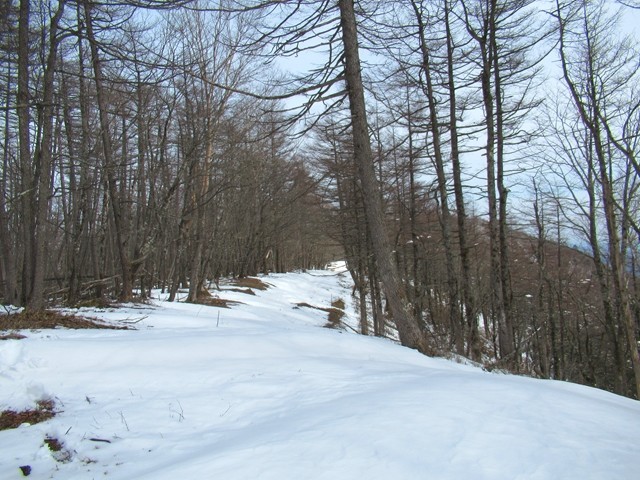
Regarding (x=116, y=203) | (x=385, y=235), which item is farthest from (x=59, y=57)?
(x=385, y=235)

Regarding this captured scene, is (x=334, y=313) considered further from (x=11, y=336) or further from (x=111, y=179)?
(x=11, y=336)

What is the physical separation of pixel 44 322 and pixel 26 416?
2823 mm

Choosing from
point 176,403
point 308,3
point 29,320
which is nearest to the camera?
point 176,403

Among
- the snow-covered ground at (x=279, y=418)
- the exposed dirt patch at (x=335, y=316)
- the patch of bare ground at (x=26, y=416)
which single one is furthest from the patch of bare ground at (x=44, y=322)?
the exposed dirt patch at (x=335, y=316)

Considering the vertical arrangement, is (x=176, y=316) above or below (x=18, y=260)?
below

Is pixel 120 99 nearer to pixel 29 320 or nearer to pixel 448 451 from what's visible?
pixel 29 320

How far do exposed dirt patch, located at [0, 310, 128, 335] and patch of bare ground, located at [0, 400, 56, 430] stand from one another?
88.3 inches

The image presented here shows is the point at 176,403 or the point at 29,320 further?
the point at 29,320

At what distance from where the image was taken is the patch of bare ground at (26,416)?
3017mm

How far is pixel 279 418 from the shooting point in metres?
3.12

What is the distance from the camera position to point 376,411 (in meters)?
3.02

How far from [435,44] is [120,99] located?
28.2 ft

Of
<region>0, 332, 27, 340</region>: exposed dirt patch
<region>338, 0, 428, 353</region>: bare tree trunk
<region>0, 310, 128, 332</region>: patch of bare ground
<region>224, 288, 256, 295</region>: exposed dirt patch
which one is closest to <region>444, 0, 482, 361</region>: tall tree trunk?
<region>338, 0, 428, 353</region>: bare tree trunk

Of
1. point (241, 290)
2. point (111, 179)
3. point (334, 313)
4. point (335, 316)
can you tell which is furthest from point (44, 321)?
point (334, 313)
